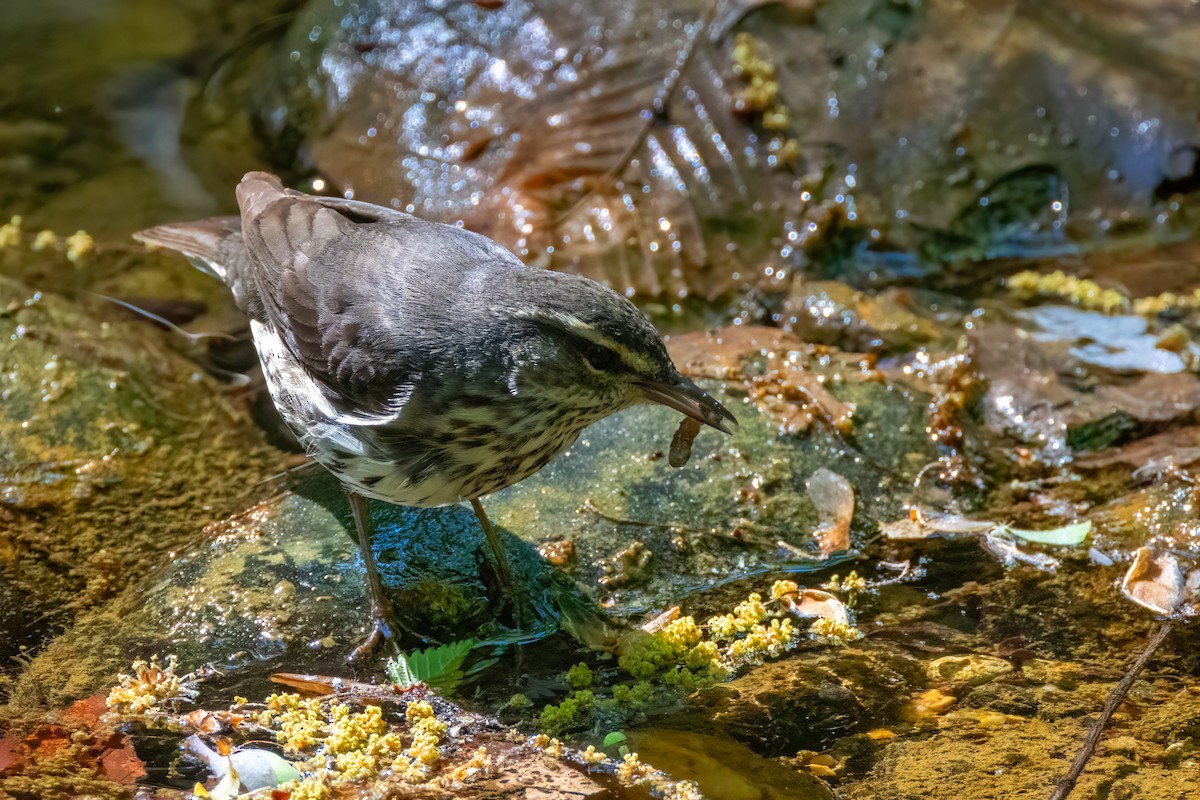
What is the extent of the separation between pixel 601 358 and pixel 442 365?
0.59 meters

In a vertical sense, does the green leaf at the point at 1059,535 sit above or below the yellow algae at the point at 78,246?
below

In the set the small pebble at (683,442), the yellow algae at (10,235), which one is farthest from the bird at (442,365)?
the yellow algae at (10,235)

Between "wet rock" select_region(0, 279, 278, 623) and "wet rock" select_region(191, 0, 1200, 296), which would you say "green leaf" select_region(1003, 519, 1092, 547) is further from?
"wet rock" select_region(0, 279, 278, 623)

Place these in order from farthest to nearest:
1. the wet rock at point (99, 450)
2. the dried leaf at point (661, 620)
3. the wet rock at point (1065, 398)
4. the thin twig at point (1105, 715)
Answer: the wet rock at point (1065, 398) < the wet rock at point (99, 450) < the dried leaf at point (661, 620) < the thin twig at point (1105, 715)

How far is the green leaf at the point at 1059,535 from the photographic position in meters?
4.95

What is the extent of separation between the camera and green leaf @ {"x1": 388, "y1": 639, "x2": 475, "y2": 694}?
4.12 m

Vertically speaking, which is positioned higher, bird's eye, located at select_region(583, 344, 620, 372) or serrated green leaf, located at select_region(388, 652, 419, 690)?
bird's eye, located at select_region(583, 344, 620, 372)

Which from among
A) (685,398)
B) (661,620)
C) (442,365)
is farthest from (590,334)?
(661,620)

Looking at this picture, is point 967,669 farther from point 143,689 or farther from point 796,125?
point 796,125

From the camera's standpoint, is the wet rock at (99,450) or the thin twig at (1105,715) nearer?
the thin twig at (1105,715)

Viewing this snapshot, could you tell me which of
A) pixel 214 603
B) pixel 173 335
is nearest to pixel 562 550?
pixel 214 603

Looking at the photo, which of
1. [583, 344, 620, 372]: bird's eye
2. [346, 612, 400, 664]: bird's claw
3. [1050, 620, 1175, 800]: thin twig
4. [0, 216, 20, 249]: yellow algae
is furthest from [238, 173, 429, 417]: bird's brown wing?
[1050, 620, 1175, 800]: thin twig

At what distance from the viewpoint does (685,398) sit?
421 centimetres

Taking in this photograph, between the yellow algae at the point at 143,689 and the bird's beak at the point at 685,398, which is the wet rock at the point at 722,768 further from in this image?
the yellow algae at the point at 143,689
